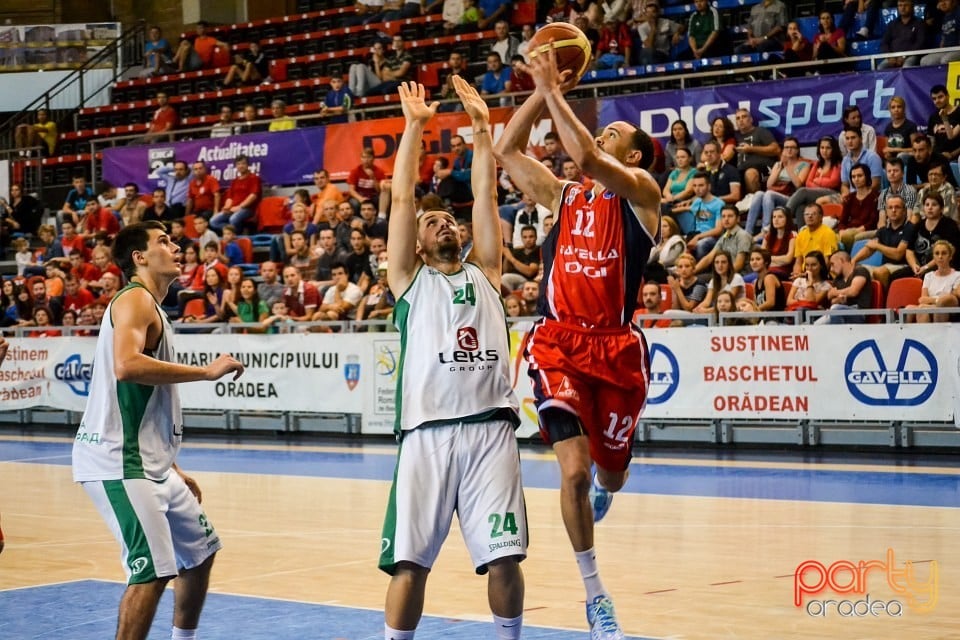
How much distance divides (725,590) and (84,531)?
5.29 meters

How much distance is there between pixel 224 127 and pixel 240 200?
188cm

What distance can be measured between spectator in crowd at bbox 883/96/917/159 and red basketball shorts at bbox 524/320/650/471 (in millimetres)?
9797

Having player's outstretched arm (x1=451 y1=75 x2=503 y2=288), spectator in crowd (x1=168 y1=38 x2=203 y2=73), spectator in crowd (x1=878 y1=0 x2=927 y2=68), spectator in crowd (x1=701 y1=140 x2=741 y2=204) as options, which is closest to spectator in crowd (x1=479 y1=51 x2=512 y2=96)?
spectator in crowd (x1=701 y1=140 x2=741 y2=204)

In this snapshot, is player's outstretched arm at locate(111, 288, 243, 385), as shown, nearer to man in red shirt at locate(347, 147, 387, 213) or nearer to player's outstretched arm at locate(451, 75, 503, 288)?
player's outstretched arm at locate(451, 75, 503, 288)

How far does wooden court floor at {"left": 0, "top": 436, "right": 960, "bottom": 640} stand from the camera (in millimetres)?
7043

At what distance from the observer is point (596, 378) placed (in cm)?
652

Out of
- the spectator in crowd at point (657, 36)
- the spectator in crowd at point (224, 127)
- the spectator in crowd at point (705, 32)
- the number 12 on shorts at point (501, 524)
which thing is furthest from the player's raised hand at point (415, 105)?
the spectator in crowd at point (224, 127)

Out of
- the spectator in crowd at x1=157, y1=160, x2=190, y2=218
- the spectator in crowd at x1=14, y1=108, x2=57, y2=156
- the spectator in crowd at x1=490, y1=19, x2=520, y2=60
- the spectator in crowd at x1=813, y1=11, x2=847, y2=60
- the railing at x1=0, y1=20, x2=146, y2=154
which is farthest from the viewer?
the railing at x1=0, y1=20, x2=146, y2=154

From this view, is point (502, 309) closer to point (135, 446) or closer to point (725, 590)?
point (135, 446)

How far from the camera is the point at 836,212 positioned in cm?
1560

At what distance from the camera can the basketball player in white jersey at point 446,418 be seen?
17.4ft

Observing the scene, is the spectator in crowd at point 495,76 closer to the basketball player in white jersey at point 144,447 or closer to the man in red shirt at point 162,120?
the man in red shirt at point 162,120

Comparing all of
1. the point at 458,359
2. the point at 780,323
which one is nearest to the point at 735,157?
the point at 780,323

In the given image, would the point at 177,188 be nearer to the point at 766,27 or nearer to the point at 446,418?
the point at 766,27
